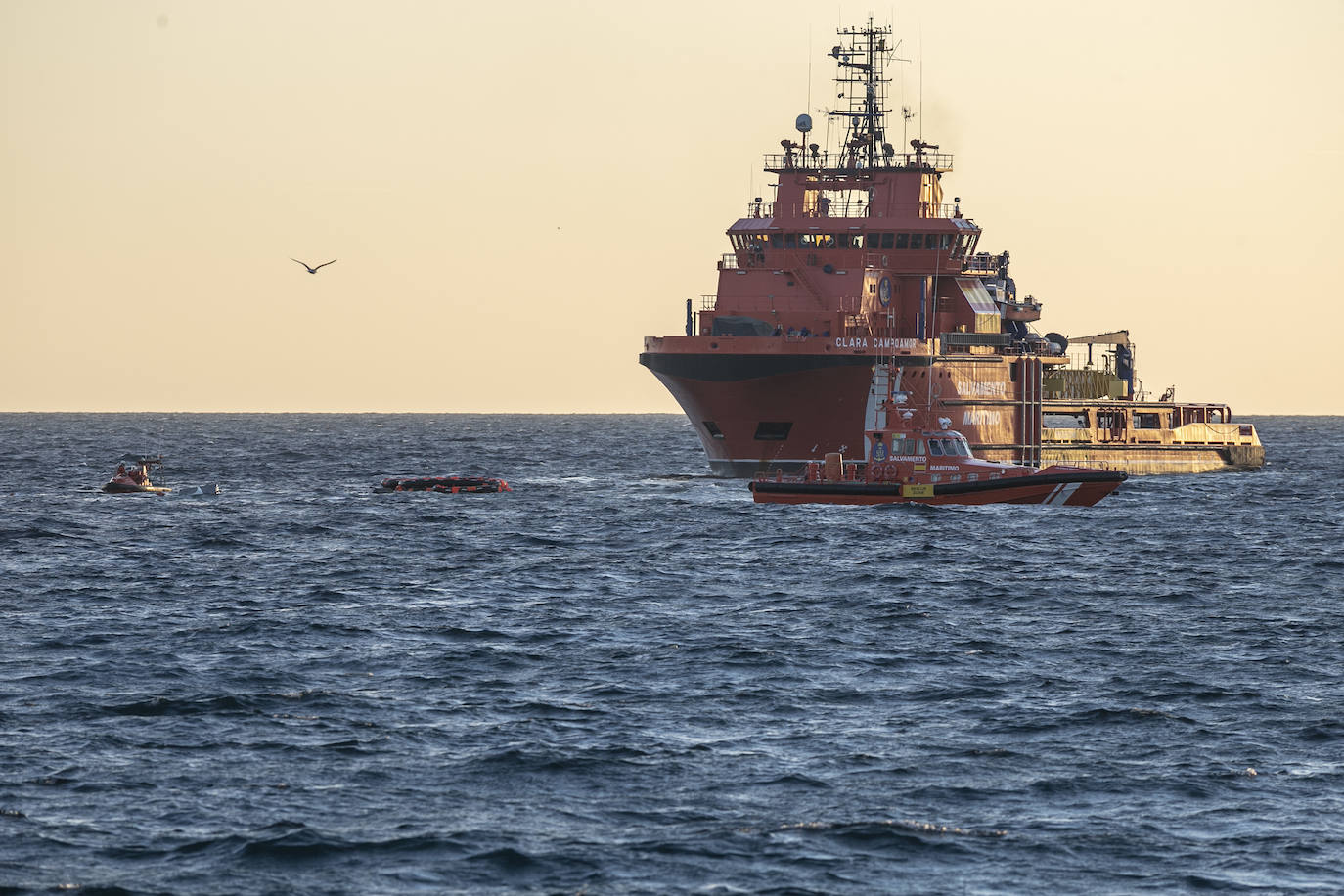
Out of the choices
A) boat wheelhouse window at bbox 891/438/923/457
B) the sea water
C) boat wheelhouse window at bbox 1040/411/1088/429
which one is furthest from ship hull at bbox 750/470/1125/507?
boat wheelhouse window at bbox 1040/411/1088/429

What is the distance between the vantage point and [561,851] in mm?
17406

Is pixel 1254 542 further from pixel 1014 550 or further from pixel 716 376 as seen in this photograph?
pixel 716 376

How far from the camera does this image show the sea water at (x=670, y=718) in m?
17.2

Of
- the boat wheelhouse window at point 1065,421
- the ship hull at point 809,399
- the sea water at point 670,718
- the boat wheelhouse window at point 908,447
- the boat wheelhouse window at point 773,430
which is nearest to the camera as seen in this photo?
the sea water at point 670,718

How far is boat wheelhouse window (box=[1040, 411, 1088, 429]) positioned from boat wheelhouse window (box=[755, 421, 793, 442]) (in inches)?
649

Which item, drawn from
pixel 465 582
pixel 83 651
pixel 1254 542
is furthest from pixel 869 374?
pixel 83 651

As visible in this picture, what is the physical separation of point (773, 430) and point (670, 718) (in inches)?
1874

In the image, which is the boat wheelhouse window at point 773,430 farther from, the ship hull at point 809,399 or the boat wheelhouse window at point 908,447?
the boat wheelhouse window at point 908,447

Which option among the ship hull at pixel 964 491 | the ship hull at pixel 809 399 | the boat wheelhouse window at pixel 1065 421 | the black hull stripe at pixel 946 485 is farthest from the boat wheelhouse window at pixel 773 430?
the boat wheelhouse window at pixel 1065 421

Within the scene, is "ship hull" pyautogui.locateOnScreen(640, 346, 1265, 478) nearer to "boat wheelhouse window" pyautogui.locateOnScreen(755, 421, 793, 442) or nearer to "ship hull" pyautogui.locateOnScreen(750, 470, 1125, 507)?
"boat wheelhouse window" pyautogui.locateOnScreen(755, 421, 793, 442)

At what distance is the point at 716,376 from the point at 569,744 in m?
48.9

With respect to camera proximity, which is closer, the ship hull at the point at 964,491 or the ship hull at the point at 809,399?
the ship hull at the point at 964,491

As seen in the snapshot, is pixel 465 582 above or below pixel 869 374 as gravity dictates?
below

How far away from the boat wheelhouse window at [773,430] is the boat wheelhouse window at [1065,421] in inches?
649
